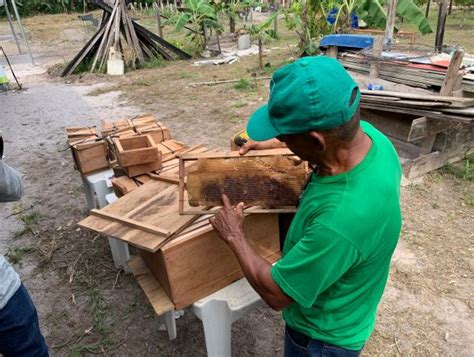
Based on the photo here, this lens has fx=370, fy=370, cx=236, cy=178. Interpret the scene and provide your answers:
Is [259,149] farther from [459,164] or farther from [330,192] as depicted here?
[459,164]

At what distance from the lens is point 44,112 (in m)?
8.16

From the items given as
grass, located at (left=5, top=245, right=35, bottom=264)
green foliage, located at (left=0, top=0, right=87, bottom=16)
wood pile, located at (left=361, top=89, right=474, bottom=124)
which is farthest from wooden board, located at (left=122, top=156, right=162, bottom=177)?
green foliage, located at (left=0, top=0, right=87, bottom=16)

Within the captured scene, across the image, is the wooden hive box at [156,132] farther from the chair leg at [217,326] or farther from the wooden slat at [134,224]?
the chair leg at [217,326]

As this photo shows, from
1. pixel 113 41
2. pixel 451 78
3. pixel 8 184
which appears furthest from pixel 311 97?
pixel 113 41

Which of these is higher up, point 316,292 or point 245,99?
point 316,292

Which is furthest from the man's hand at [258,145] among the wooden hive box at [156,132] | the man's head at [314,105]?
the wooden hive box at [156,132]

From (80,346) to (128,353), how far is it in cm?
38

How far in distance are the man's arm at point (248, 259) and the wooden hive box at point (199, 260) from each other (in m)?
0.33

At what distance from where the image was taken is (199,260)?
1926 mm

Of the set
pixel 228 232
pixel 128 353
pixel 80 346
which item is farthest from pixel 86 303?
pixel 228 232

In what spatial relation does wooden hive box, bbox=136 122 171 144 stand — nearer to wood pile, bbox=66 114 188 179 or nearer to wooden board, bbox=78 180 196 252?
wood pile, bbox=66 114 188 179

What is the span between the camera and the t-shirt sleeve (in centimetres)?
111

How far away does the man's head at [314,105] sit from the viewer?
1067 millimetres

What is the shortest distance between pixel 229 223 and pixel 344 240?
22.4 inches
